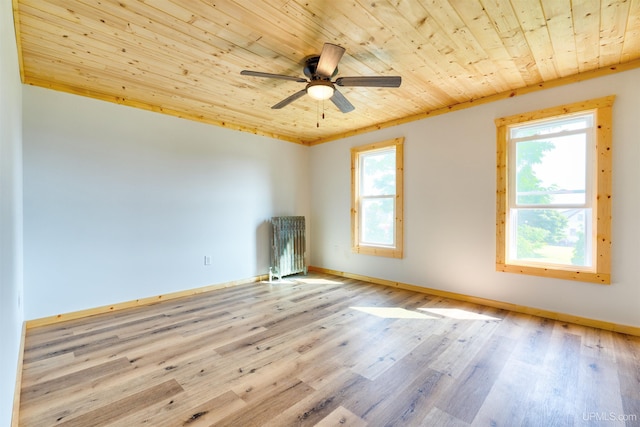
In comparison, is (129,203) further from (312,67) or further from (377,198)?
(377,198)

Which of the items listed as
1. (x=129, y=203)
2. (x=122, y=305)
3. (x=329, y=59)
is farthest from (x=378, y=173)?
(x=122, y=305)

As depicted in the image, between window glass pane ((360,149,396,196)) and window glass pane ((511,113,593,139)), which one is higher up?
window glass pane ((511,113,593,139))

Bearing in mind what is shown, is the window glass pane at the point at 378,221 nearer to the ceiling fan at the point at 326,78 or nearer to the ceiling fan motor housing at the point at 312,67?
the ceiling fan at the point at 326,78

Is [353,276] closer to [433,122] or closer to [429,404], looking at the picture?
[433,122]

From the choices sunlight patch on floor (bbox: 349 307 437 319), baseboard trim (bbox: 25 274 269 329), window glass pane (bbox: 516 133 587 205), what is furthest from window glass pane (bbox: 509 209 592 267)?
baseboard trim (bbox: 25 274 269 329)

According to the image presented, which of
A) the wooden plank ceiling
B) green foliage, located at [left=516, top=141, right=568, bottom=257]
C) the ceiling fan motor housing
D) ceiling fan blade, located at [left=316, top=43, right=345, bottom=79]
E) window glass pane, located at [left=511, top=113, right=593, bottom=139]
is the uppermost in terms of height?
the wooden plank ceiling

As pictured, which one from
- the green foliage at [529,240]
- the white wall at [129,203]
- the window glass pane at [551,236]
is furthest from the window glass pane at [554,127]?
the white wall at [129,203]

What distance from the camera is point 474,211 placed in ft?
11.7

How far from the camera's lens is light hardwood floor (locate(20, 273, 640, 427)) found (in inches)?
64.5

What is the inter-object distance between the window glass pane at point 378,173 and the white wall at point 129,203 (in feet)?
5.73

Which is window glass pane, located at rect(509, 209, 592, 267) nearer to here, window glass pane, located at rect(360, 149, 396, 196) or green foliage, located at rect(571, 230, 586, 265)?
green foliage, located at rect(571, 230, 586, 265)

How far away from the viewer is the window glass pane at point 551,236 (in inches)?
115

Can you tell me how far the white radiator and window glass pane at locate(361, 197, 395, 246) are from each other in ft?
3.74

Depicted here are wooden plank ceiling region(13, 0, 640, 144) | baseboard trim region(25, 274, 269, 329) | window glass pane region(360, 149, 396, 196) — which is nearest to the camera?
wooden plank ceiling region(13, 0, 640, 144)
